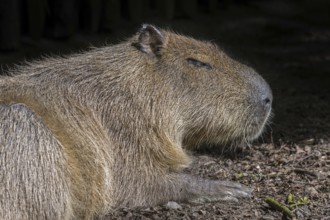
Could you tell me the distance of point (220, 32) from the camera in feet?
38.8

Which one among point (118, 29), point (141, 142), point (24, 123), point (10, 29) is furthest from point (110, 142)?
point (118, 29)

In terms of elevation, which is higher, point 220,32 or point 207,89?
point 220,32

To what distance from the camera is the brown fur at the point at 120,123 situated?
5.15m

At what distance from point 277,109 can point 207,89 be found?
2391mm

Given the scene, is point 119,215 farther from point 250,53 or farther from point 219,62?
point 250,53

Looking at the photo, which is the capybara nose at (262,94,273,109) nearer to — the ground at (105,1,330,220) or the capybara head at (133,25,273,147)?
the capybara head at (133,25,273,147)

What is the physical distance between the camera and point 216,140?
6285mm

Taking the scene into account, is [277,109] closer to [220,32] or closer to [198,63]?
[198,63]

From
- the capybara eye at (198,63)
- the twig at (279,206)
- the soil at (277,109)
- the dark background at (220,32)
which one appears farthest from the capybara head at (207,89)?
the dark background at (220,32)

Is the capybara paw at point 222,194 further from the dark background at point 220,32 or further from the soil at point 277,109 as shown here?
the dark background at point 220,32

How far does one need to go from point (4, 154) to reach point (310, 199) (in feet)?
6.90

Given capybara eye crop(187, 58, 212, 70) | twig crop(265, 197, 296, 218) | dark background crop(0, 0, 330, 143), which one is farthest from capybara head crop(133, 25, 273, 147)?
dark background crop(0, 0, 330, 143)

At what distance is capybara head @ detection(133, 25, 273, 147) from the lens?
20.0ft

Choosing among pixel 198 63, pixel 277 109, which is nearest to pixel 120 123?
pixel 198 63
